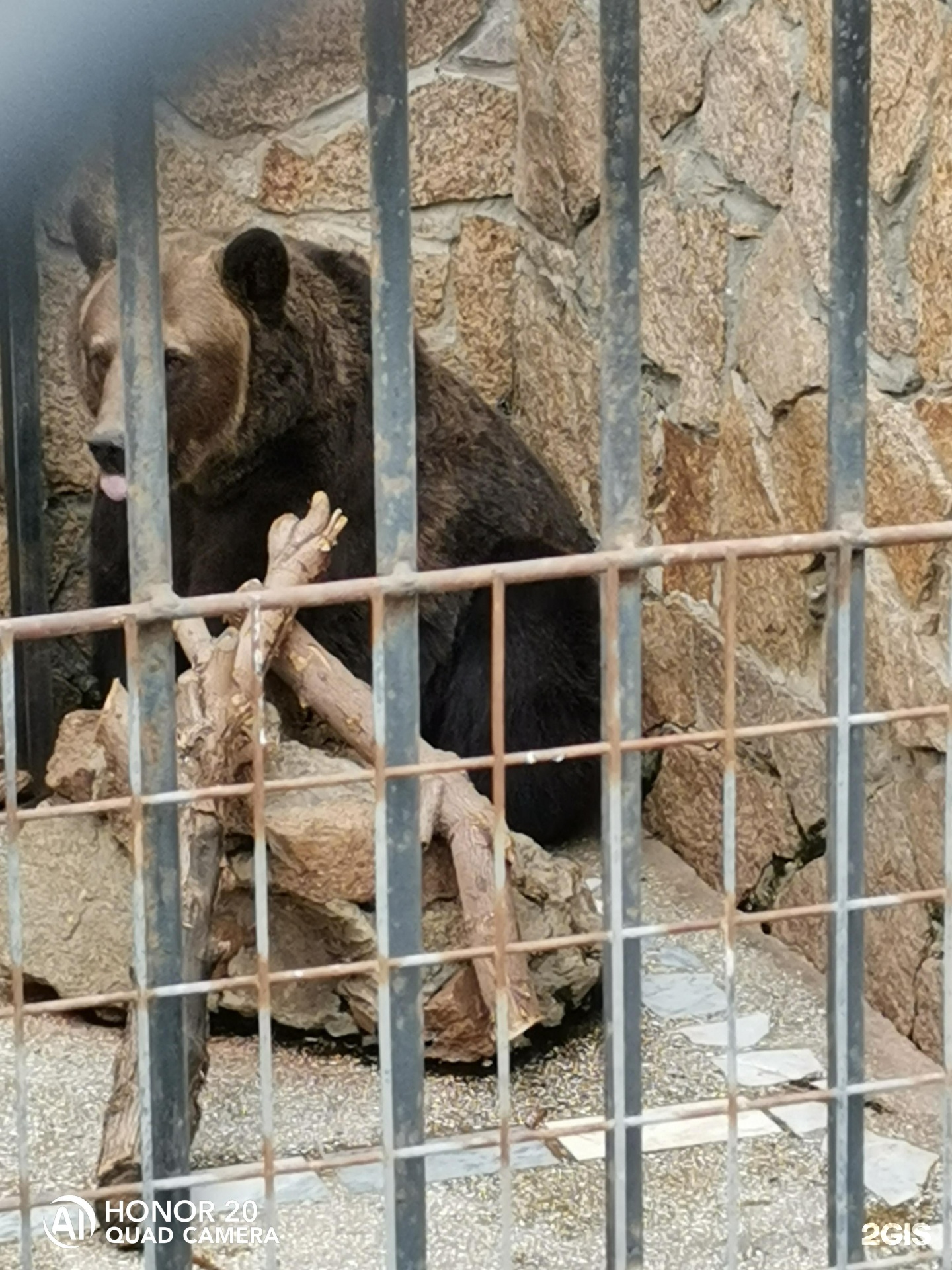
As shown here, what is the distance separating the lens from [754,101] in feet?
13.1

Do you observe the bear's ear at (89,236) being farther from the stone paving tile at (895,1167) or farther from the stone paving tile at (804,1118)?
the stone paving tile at (895,1167)

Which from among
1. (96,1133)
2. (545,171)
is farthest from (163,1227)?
(545,171)

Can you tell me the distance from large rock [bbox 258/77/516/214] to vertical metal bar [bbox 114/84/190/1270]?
11.2ft

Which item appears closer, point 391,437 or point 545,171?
point 391,437

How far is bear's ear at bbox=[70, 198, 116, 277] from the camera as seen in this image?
484cm

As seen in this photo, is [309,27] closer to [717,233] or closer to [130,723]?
[717,233]

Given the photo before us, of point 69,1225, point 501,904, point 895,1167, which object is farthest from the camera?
point 895,1167

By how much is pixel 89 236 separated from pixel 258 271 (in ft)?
1.61

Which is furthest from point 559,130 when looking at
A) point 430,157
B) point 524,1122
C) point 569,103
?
point 524,1122

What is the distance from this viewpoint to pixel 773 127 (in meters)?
3.93

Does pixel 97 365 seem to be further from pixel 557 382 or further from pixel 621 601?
pixel 621 601

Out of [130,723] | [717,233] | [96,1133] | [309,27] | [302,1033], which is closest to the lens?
[130,723]

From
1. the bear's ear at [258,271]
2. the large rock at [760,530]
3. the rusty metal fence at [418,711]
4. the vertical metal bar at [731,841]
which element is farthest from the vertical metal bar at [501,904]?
the bear's ear at [258,271]

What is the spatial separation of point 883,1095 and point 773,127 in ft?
5.62
